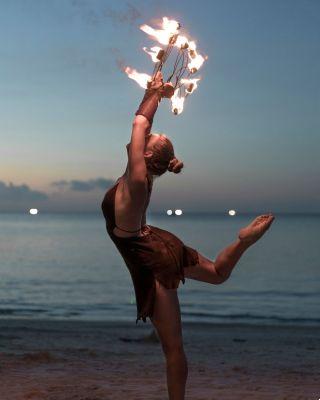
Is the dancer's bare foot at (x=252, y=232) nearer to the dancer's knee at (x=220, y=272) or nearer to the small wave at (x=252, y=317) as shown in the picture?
A: the dancer's knee at (x=220, y=272)

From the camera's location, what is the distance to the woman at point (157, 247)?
491 centimetres

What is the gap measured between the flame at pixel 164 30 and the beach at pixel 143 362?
4.12m

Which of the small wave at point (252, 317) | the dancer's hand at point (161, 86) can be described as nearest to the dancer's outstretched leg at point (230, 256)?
the dancer's hand at point (161, 86)

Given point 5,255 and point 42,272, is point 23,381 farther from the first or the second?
point 5,255

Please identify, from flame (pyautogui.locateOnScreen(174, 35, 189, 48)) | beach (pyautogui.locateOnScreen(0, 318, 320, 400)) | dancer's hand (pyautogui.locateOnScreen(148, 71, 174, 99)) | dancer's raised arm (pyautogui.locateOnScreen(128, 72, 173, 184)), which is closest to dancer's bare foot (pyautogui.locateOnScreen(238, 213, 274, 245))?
dancer's raised arm (pyautogui.locateOnScreen(128, 72, 173, 184))

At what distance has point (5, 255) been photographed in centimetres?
6538

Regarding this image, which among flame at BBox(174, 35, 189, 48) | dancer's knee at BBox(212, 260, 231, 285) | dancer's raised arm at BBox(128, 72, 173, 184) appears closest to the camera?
dancer's raised arm at BBox(128, 72, 173, 184)

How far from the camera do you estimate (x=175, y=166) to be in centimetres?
495

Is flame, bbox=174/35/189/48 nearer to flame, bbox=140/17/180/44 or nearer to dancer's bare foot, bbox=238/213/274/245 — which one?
flame, bbox=140/17/180/44

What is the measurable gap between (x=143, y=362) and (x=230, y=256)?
665cm

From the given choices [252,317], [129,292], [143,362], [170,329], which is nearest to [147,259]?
[170,329]

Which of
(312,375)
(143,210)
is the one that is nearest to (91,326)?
(312,375)

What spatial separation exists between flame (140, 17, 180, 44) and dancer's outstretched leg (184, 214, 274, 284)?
4.79ft

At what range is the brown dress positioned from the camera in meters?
5.04
